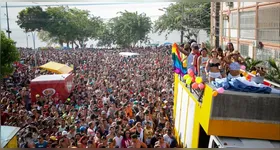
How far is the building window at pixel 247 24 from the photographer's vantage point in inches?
421

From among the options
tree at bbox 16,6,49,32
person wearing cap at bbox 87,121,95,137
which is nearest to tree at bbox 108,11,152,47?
tree at bbox 16,6,49,32

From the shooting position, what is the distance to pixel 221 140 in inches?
164

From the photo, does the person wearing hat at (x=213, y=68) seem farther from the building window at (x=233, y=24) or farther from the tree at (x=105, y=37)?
the building window at (x=233, y=24)

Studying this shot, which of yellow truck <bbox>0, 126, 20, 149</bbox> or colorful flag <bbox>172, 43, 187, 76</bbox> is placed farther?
colorful flag <bbox>172, 43, 187, 76</bbox>

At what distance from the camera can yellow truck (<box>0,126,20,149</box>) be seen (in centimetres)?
546

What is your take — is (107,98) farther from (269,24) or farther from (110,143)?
(269,24)

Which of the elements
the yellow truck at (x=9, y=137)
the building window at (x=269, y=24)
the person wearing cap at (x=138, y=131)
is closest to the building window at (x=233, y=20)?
the building window at (x=269, y=24)

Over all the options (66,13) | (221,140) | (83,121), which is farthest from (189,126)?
(66,13)

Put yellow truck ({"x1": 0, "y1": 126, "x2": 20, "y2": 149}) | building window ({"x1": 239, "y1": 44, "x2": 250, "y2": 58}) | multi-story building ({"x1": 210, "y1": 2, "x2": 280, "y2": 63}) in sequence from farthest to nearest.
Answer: building window ({"x1": 239, "y1": 44, "x2": 250, "y2": 58}) → multi-story building ({"x1": 210, "y1": 2, "x2": 280, "y2": 63}) → yellow truck ({"x1": 0, "y1": 126, "x2": 20, "y2": 149})

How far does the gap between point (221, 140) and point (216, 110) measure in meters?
0.38

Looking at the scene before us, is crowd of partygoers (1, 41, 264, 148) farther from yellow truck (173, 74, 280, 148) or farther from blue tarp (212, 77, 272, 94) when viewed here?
yellow truck (173, 74, 280, 148)

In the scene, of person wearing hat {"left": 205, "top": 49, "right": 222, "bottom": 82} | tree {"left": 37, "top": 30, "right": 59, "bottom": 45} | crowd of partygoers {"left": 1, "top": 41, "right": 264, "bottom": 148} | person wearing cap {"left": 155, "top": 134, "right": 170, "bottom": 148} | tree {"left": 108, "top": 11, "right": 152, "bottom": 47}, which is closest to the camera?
person wearing hat {"left": 205, "top": 49, "right": 222, "bottom": 82}

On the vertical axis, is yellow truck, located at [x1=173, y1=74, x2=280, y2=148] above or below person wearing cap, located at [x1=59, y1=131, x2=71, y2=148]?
above

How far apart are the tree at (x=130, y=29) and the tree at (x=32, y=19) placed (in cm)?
194
